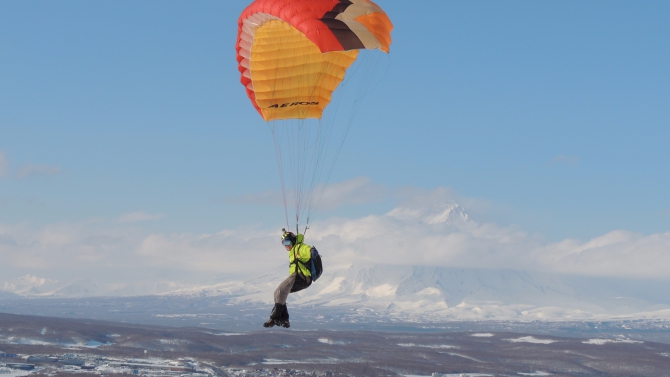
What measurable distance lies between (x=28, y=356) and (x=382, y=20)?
503ft

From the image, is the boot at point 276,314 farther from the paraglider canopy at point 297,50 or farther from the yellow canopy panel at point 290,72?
the yellow canopy panel at point 290,72

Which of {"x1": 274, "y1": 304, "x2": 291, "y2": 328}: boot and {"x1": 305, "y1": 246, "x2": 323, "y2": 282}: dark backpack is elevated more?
{"x1": 305, "y1": 246, "x2": 323, "y2": 282}: dark backpack

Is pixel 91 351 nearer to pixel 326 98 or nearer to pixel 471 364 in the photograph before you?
pixel 471 364

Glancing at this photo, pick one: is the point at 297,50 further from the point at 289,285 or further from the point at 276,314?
the point at 276,314

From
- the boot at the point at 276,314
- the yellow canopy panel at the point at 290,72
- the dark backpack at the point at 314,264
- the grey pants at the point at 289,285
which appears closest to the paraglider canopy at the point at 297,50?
the yellow canopy panel at the point at 290,72

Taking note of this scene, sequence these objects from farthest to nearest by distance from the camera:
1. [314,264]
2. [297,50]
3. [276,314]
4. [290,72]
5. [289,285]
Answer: [290,72], [297,50], [314,264], [289,285], [276,314]

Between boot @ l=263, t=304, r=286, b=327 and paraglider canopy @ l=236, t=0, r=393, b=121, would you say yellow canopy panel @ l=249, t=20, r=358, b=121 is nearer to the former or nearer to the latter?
paraglider canopy @ l=236, t=0, r=393, b=121

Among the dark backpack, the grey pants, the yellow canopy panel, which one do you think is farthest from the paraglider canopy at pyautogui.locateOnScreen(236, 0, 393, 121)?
the grey pants

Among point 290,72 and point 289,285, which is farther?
point 290,72

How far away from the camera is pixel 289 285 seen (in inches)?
962

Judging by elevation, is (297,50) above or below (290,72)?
above

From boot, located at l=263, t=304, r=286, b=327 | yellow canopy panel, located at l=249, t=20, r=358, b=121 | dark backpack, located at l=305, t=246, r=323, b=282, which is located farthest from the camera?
yellow canopy panel, located at l=249, t=20, r=358, b=121

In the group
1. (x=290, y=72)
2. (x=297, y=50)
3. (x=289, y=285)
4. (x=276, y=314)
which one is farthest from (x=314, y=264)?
(x=297, y=50)

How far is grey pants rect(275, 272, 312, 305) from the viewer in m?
24.3
